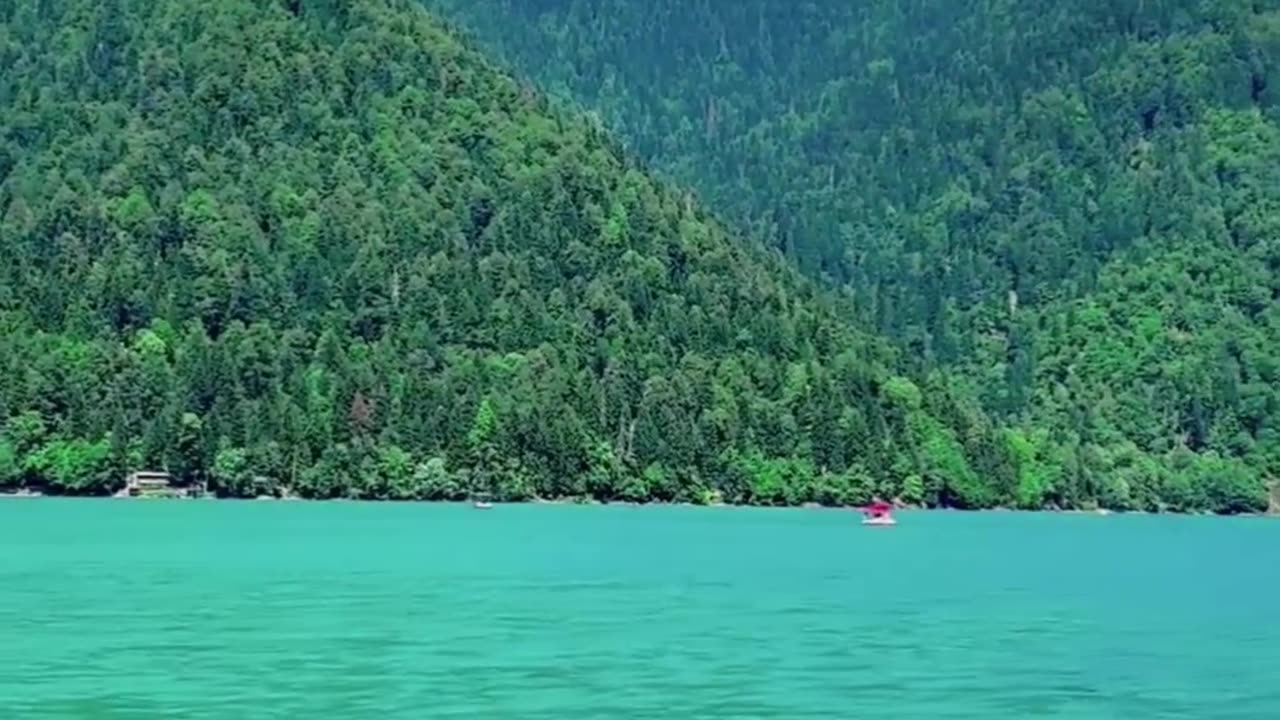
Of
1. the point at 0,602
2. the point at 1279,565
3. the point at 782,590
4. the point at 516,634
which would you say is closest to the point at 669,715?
the point at 516,634

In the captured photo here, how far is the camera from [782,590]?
341 ft

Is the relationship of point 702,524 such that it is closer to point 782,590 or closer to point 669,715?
point 782,590

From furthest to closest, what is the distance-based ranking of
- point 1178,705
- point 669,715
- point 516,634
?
point 516,634
point 1178,705
point 669,715

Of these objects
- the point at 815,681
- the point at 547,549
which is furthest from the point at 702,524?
the point at 815,681

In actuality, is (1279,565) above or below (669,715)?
above

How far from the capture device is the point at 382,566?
113 meters

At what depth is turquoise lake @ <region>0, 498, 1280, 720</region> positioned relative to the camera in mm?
61844

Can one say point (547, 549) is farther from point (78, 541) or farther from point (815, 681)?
point (815, 681)

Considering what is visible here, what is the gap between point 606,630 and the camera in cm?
8094

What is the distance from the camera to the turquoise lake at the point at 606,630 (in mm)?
61844

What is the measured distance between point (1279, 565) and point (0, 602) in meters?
83.3

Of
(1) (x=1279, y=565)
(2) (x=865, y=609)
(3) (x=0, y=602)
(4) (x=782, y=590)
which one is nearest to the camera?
(3) (x=0, y=602)

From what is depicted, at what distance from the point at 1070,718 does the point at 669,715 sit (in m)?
9.73

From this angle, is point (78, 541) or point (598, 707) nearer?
point (598, 707)
